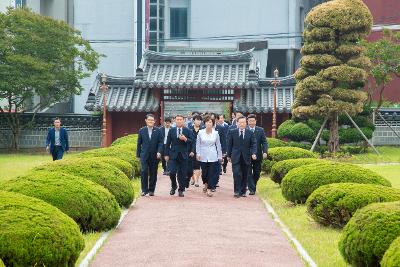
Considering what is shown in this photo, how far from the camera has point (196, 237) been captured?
38.0 ft

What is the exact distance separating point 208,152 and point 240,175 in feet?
2.91

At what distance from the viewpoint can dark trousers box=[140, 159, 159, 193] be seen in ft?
58.6

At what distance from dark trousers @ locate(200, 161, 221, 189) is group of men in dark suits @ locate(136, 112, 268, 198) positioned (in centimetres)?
38

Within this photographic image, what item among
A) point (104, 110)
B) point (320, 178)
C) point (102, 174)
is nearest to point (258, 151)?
point (320, 178)

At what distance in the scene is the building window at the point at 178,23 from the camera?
2413 inches

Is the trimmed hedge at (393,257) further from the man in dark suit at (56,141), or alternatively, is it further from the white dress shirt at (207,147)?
the man in dark suit at (56,141)

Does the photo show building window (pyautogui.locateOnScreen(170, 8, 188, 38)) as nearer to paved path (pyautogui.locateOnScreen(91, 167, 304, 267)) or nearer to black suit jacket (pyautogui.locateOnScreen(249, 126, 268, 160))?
black suit jacket (pyautogui.locateOnScreen(249, 126, 268, 160))

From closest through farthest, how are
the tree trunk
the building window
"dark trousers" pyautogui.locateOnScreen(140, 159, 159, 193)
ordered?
1. "dark trousers" pyautogui.locateOnScreen(140, 159, 159, 193)
2. the tree trunk
3. the building window

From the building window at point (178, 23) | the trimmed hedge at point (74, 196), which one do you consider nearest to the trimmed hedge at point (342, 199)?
the trimmed hedge at point (74, 196)

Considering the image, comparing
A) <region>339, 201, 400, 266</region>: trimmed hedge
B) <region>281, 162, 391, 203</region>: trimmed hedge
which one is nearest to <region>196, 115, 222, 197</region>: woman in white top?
<region>281, 162, 391, 203</region>: trimmed hedge

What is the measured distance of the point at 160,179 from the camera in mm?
22922

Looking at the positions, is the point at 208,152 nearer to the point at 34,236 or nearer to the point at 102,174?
the point at 102,174

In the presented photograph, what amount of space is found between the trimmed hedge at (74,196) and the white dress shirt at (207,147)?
246 inches

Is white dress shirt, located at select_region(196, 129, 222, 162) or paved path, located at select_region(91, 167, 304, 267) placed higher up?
white dress shirt, located at select_region(196, 129, 222, 162)
